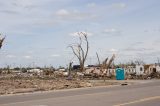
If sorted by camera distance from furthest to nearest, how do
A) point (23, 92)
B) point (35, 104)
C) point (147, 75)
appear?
1. point (147, 75)
2. point (23, 92)
3. point (35, 104)

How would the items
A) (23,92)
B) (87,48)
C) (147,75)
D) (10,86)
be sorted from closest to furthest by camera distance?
(23,92) < (10,86) < (147,75) < (87,48)

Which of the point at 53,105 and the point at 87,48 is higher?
the point at 87,48

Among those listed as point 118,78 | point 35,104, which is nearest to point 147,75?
point 118,78

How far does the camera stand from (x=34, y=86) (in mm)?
35250

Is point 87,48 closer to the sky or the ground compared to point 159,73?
closer to the sky

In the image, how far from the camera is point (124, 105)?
1833cm

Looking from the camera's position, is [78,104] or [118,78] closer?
[78,104]

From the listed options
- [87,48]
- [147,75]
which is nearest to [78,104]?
[147,75]

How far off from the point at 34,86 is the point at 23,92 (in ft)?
15.2

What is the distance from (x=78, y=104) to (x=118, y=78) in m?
33.0

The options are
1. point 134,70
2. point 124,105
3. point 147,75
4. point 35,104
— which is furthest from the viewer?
point 134,70

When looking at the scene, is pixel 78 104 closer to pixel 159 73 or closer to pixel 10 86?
pixel 10 86

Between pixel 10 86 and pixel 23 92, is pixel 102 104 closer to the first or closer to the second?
pixel 23 92

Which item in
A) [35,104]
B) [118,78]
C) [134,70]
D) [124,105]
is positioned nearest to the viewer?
[124,105]
